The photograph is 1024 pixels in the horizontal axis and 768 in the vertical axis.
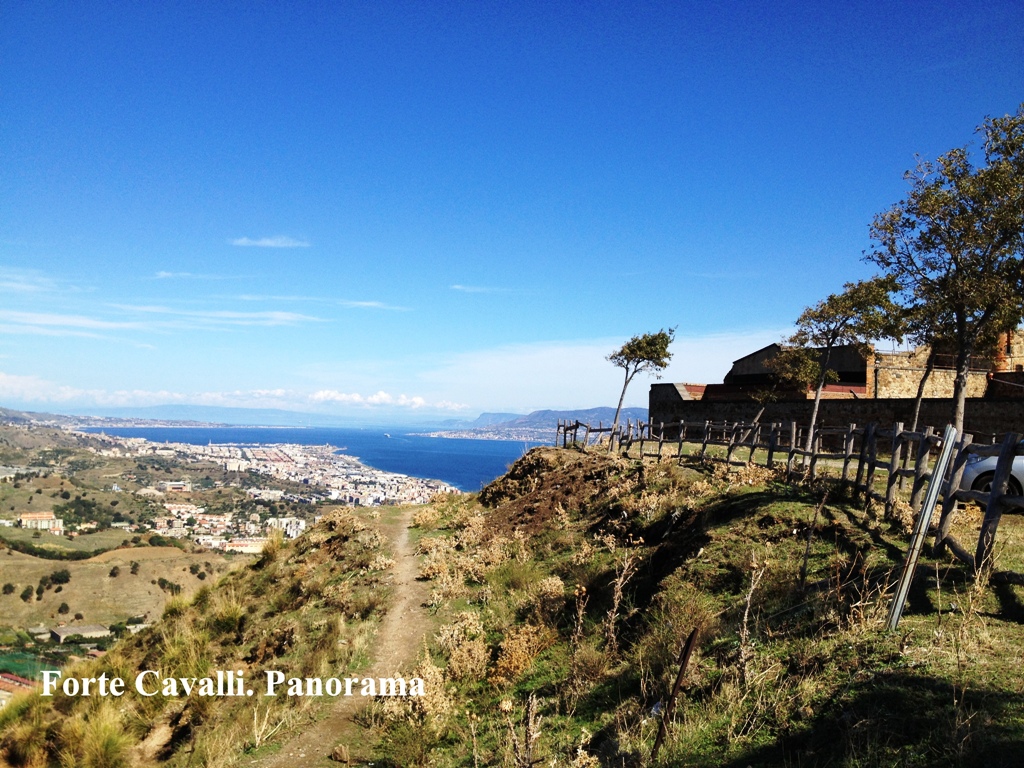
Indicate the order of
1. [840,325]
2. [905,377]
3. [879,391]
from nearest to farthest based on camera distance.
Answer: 1. [840,325]
2. [879,391]
3. [905,377]

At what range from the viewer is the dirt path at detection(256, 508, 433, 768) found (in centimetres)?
871

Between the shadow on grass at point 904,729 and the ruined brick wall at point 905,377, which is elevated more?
the ruined brick wall at point 905,377

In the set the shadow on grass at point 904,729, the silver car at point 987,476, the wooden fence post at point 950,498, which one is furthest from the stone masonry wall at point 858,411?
the shadow on grass at point 904,729

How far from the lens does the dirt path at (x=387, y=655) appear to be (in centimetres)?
871

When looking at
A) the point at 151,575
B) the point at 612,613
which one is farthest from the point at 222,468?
the point at 612,613

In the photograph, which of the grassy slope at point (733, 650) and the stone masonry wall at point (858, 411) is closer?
the grassy slope at point (733, 650)

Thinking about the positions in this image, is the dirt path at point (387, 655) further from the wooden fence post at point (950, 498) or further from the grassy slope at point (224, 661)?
the wooden fence post at point (950, 498)

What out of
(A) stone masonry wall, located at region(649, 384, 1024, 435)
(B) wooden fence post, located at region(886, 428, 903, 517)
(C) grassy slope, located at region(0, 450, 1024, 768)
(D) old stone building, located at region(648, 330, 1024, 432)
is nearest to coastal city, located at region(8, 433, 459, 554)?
(C) grassy slope, located at region(0, 450, 1024, 768)

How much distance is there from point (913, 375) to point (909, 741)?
38245 millimetres

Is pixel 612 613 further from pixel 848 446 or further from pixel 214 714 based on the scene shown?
pixel 848 446

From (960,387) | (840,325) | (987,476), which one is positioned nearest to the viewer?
(987,476)

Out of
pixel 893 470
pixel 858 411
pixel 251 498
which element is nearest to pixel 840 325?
pixel 858 411

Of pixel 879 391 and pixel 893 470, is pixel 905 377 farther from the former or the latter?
pixel 893 470

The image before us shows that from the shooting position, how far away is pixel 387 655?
38.7 feet
